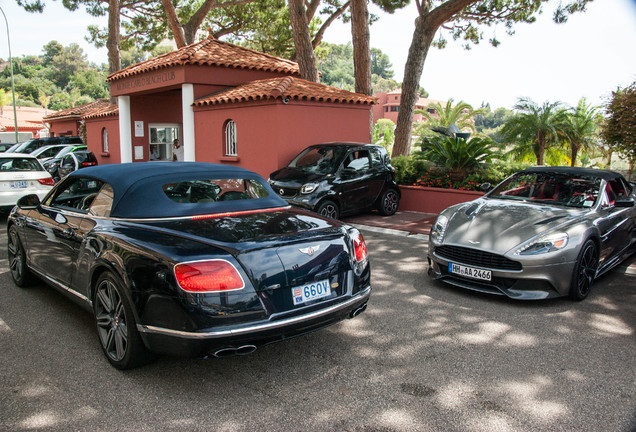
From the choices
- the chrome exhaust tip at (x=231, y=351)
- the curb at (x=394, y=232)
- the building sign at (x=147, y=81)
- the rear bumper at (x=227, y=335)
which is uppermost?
the building sign at (x=147, y=81)

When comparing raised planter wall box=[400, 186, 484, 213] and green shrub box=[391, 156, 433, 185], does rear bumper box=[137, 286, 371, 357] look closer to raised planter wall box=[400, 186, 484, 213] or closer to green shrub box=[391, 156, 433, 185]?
raised planter wall box=[400, 186, 484, 213]

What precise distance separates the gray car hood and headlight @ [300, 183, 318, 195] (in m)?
3.81

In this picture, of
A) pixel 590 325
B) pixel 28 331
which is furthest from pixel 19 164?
pixel 590 325

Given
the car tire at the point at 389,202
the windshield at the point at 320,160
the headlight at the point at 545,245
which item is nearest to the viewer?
the headlight at the point at 545,245

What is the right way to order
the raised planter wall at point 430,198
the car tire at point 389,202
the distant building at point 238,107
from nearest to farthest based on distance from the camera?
the car tire at point 389,202, the raised planter wall at point 430,198, the distant building at point 238,107

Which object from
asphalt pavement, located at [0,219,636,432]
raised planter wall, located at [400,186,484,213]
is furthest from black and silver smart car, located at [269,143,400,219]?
asphalt pavement, located at [0,219,636,432]

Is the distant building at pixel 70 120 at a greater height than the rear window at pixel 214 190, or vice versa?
the distant building at pixel 70 120

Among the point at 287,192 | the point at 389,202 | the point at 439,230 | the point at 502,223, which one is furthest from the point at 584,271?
the point at 389,202

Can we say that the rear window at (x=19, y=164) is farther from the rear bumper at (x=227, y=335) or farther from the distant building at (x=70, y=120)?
the distant building at (x=70, y=120)

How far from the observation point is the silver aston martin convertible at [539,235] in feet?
17.8

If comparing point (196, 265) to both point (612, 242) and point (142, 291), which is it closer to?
point (142, 291)

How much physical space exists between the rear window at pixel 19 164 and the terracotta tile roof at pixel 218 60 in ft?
19.0

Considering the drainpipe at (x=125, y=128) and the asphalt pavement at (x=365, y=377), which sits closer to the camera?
the asphalt pavement at (x=365, y=377)

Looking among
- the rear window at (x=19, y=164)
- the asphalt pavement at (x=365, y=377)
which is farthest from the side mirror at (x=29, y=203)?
the rear window at (x=19, y=164)
